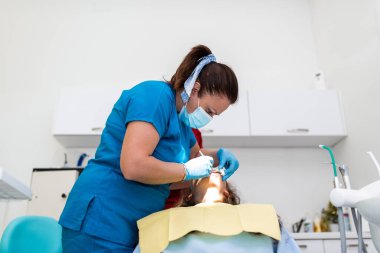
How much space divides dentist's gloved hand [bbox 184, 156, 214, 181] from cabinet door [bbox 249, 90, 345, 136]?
1.49 meters

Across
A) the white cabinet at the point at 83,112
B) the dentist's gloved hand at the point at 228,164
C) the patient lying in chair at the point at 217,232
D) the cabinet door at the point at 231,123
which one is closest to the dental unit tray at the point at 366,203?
the patient lying in chair at the point at 217,232

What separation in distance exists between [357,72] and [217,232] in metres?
1.99

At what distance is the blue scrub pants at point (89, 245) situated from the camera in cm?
95

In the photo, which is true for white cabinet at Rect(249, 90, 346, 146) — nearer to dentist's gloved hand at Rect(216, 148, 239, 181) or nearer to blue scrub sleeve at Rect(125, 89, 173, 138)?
dentist's gloved hand at Rect(216, 148, 239, 181)

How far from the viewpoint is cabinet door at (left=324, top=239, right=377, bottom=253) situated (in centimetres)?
205

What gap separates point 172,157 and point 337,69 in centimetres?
204

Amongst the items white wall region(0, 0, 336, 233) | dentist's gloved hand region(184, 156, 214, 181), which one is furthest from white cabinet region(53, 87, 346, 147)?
dentist's gloved hand region(184, 156, 214, 181)

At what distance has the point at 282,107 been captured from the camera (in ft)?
8.61

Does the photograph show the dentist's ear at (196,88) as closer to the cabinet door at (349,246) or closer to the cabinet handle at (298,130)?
the cabinet door at (349,246)

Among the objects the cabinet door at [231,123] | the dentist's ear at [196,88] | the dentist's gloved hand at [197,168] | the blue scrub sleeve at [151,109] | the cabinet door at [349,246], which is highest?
the cabinet door at [231,123]

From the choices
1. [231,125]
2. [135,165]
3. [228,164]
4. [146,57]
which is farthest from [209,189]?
[146,57]

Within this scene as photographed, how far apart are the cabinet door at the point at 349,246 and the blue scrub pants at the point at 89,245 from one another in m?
1.45

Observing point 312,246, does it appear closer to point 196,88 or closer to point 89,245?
point 196,88

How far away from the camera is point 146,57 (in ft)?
10.1
